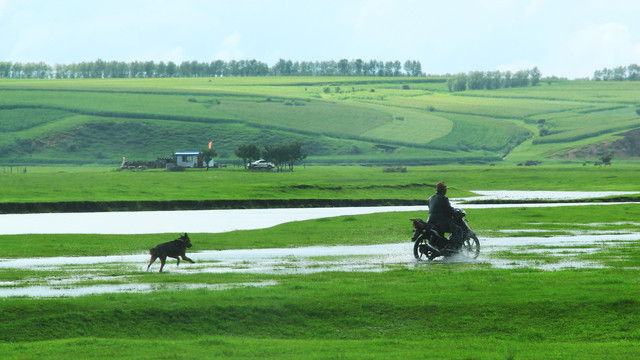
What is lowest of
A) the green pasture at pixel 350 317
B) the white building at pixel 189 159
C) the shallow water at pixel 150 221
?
the white building at pixel 189 159

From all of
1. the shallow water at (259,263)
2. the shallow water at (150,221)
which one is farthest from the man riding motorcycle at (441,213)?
the shallow water at (150,221)

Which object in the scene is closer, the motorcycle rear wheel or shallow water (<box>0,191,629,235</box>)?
the motorcycle rear wheel

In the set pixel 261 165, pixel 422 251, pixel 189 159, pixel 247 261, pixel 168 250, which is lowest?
pixel 189 159

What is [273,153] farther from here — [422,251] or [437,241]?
[437,241]

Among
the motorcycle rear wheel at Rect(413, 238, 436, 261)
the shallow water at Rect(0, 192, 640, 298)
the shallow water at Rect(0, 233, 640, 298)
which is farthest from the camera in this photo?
the motorcycle rear wheel at Rect(413, 238, 436, 261)

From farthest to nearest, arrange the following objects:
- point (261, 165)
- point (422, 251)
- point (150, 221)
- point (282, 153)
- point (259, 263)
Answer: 1. point (282, 153)
2. point (261, 165)
3. point (150, 221)
4. point (259, 263)
5. point (422, 251)

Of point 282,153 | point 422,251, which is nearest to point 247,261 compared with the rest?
point 422,251

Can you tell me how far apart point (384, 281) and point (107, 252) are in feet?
52.5

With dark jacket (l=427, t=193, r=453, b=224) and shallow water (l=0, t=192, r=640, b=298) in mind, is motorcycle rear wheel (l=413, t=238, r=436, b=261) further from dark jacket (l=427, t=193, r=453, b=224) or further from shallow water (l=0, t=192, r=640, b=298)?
dark jacket (l=427, t=193, r=453, b=224)

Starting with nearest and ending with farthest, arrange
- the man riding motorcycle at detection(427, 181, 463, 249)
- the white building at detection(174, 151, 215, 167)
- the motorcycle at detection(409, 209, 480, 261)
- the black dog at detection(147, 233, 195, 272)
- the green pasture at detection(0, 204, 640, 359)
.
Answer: the green pasture at detection(0, 204, 640, 359) → the black dog at detection(147, 233, 195, 272) → the man riding motorcycle at detection(427, 181, 463, 249) → the motorcycle at detection(409, 209, 480, 261) → the white building at detection(174, 151, 215, 167)

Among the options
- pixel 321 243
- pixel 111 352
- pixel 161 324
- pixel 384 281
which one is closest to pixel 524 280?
pixel 384 281

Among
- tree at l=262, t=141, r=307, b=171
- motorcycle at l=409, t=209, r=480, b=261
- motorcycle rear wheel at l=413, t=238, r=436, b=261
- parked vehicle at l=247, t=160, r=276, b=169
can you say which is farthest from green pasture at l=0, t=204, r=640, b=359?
tree at l=262, t=141, r=307, b=171

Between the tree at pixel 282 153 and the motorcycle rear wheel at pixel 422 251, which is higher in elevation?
the motorcycle rear wheel at pixel 422 251

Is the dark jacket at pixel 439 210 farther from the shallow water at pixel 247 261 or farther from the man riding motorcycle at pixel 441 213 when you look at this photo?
the shallow water at pixel 247 261
